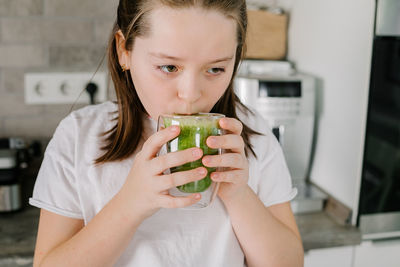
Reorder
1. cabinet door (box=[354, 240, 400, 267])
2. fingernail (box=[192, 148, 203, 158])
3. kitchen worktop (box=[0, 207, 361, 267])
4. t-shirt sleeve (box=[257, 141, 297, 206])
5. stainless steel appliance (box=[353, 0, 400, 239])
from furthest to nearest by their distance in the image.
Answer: cabinet door (box=[354, 240, 400, 267]) < stainless steel appliance (box=[353, 0, 400, 239]) < kitchen worktop (box=[0, 207, 361, 267]) < t-shirt sleeve (box=[257, 141, 297, 206]) < fingernail (box=[192, 148, 203, 158])

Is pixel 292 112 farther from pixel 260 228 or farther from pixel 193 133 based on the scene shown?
pixel 193 133

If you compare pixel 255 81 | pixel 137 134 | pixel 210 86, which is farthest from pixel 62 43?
pixel 210 86

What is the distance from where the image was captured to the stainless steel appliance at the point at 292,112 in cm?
160

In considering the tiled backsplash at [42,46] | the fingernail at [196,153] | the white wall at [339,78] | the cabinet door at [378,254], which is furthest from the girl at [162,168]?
the tiled backsplash at [42,46]

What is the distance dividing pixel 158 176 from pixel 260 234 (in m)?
0.33

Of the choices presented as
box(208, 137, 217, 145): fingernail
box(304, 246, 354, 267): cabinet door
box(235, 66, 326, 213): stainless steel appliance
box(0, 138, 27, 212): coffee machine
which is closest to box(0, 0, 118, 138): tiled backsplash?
box(0, 138, 27, 212): coffee machine

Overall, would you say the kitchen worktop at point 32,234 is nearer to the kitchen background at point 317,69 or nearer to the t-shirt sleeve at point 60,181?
the kitchen background at point 317,69

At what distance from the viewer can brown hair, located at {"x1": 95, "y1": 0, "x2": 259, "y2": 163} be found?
0.77m

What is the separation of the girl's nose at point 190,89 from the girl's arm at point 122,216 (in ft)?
0.30

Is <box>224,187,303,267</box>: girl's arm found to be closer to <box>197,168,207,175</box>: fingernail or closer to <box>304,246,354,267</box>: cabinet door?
<box>197,168,207,175</box>: fingernail

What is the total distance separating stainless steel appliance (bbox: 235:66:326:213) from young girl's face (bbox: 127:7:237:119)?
33.3 inches

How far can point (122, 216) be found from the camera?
775mm

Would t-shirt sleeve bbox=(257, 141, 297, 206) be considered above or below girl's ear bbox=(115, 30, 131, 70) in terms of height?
below

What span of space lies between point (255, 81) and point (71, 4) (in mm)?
844
